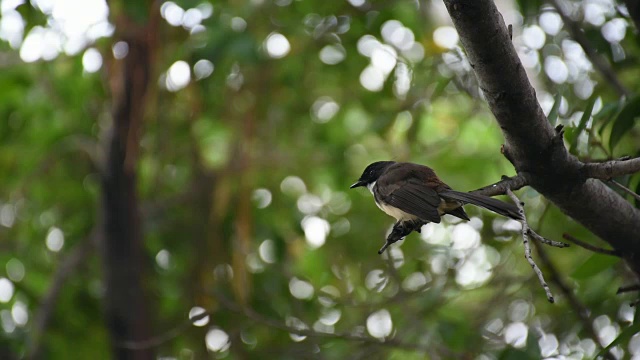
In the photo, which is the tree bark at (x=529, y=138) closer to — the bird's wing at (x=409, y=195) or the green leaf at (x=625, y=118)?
the green leaf at (x=625, y=118)

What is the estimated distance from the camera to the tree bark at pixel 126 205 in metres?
5.51

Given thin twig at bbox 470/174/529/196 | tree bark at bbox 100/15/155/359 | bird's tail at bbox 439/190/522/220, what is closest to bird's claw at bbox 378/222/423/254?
bird's tail at bbox 439/190/522/220

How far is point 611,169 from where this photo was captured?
250 centimetres

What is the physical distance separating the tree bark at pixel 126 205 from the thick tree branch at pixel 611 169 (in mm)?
3589

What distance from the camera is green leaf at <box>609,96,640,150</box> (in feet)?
10.6

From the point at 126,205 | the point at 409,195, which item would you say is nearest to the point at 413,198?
the point at 409,195

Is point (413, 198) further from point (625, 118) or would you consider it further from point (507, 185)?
point (507, 185)

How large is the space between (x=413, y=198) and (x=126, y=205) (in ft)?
8.40

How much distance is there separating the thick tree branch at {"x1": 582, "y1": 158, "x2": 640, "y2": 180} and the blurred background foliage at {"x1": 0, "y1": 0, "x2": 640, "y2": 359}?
178 cm

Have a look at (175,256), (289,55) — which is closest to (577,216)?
(289,55)

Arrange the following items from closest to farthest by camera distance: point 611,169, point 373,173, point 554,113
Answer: point 611,169 → point 554,113 → point 373,173

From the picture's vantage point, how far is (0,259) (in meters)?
5.86

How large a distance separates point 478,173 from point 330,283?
134 centimetres

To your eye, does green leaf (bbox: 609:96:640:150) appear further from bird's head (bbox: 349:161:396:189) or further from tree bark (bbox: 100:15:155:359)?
tree bark (bbox: 100:15:155:359)
